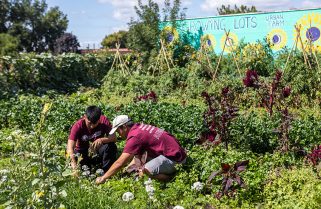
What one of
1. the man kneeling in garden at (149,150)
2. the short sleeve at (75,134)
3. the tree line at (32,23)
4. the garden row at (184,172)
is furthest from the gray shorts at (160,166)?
the tree line at (32,23)

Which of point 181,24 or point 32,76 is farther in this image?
point 181,24

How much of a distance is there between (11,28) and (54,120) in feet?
127

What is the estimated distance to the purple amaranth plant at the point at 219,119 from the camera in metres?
6.17

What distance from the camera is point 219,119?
21.1 ft

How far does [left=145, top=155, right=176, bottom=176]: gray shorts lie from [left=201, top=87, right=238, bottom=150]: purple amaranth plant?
123 cm

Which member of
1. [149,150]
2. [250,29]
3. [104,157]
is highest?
[250,29]

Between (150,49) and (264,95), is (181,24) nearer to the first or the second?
(150,49)

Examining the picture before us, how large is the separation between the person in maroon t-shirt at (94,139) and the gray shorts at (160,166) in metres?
0.88

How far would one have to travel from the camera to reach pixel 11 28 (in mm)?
43812

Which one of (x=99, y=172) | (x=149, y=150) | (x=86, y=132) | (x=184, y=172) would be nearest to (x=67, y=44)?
(x=86, y=132)

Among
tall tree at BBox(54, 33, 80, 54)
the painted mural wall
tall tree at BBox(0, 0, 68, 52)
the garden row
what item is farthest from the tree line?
the garden row

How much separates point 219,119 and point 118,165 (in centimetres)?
191

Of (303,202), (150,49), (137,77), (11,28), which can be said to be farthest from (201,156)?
(11,28)

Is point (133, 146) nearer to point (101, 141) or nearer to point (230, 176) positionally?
point (101, 141)
